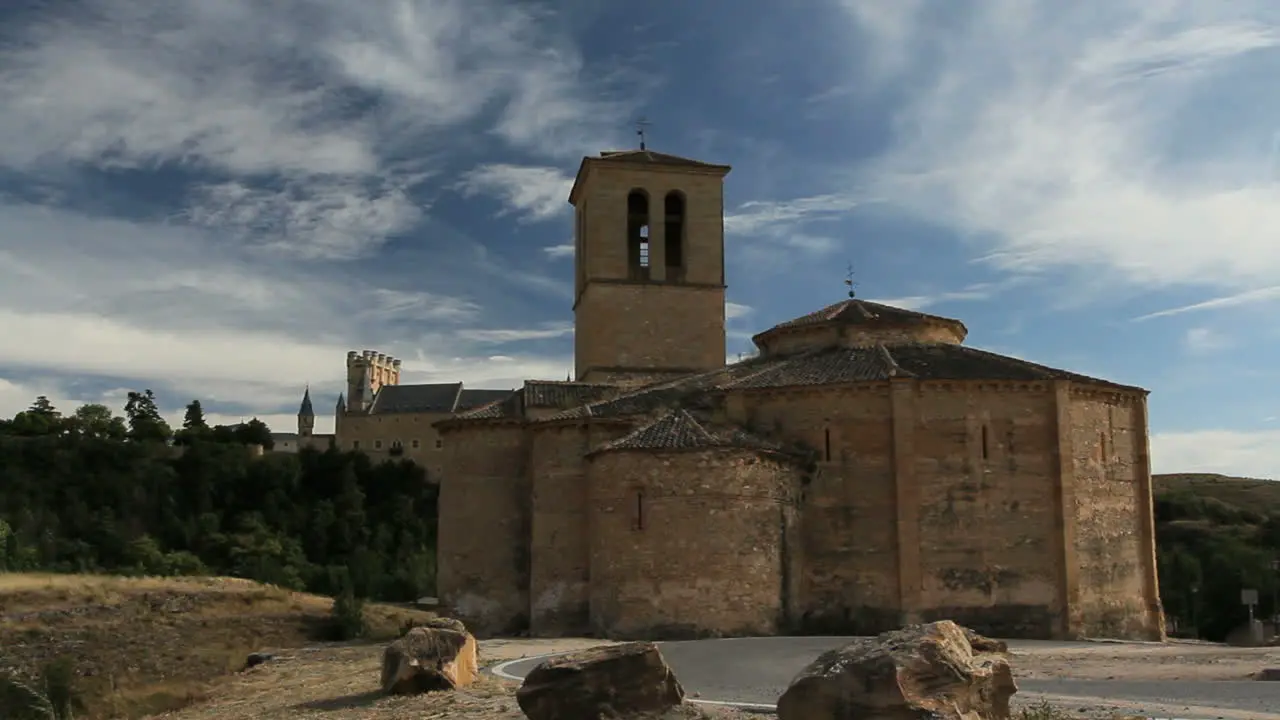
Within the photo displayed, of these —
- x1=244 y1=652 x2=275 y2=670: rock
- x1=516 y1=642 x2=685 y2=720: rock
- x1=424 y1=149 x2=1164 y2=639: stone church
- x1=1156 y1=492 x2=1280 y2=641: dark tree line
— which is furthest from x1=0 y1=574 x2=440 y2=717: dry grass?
x1=1156 y1=492 x2=1280 y2=641: dark tree line

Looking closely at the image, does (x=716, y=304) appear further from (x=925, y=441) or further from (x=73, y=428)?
(x=73, y=428)

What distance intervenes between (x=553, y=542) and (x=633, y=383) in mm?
6159

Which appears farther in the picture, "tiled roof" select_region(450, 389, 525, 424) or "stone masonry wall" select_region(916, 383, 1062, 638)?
"tiled roof" select_region(450, 389, 525, 424)

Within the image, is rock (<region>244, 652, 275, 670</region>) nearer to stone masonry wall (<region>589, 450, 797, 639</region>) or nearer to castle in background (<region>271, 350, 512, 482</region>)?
stone masonry wall (<region>589, 450, 797, 639</region>)

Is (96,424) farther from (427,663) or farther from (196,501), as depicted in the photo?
(427,663)

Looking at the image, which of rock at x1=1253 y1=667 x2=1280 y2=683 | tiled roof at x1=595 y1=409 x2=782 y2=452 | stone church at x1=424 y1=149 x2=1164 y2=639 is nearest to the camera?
rock at x1=1253 y1=667 x2=1280 y2=683

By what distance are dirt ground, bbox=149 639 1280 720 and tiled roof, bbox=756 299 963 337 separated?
9327mm

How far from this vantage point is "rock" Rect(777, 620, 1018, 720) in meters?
8.14

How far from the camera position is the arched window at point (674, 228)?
115 ft

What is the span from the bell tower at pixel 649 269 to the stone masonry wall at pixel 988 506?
10324 millimetres

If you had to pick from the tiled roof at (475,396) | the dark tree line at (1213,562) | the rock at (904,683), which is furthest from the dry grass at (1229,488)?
the rock at (904,683)

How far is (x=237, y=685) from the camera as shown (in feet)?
58.9

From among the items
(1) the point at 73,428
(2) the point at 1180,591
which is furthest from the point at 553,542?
(1) the point at 73,428

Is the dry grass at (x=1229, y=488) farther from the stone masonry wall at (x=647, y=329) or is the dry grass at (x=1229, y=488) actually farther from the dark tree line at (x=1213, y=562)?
the stone masonry wall at (x=647, y=329)
